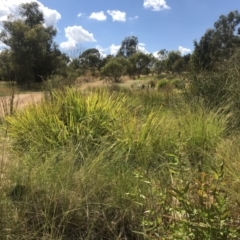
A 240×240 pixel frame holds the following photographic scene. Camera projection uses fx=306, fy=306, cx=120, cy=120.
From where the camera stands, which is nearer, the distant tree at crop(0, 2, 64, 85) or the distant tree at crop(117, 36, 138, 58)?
the distant tree at crop(0, 2, 64, 85)

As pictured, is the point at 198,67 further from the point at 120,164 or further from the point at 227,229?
the point at 227,229

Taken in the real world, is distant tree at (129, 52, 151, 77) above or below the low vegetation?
above

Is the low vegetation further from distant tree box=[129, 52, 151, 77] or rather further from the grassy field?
distant tree box=[129, 52, 151, 77]

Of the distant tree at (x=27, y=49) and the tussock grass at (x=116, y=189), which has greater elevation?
the distant tree at (x=27, y=49)

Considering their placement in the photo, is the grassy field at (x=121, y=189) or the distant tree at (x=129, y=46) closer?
the grassy field at (x=121, y=189)

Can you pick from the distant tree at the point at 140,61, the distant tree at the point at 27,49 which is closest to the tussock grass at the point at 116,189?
the distant tree at the point at 27,49

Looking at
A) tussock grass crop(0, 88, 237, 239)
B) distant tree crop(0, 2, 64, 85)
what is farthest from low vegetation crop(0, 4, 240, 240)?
distant tree crop(0, 2, 64, 85)

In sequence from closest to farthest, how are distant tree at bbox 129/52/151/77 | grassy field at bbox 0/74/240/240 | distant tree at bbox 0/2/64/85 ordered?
grassy field at bbox 0/74/240/240
distant tree at bbox 0/2/64/85
distant tree at bbox 129/52/151/77

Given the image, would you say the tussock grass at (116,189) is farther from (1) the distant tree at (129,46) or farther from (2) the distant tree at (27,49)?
(1) the distant tree at (129,46)

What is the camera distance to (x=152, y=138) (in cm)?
355

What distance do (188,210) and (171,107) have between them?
424cm

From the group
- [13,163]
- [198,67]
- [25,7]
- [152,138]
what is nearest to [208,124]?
[152,138]

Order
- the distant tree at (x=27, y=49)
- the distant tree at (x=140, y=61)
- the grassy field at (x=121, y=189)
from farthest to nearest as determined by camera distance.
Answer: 1. the distant tree at (x=140, y=61)
2. the distant tree at (x=27, y=49)
3. the grassy field at (x=121, y=189)

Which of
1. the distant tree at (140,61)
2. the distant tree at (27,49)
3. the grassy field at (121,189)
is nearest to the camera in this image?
the grassy field at (121,189)
